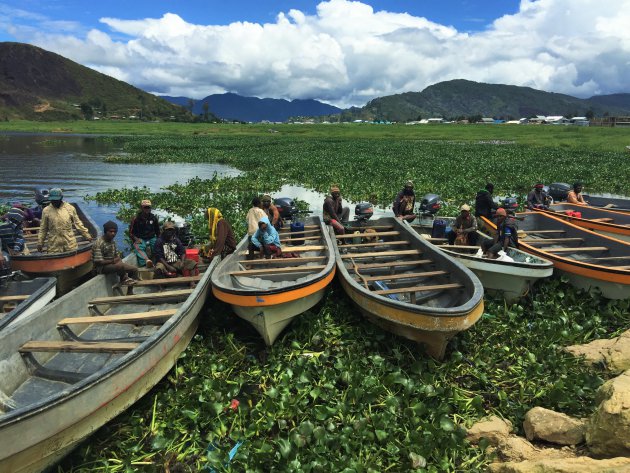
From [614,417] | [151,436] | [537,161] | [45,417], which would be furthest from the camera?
[537,161]

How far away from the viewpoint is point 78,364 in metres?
5.69

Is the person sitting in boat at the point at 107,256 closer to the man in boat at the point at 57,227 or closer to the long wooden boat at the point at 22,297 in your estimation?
the long wooden boat at the point at 22,297

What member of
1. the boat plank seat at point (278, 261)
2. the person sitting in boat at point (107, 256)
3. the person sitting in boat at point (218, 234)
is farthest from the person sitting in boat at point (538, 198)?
the person sitting in boat at point (107, 256)

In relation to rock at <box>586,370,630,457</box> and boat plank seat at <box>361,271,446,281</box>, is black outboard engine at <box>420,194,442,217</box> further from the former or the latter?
rock at <box>586,370,630,457</box>

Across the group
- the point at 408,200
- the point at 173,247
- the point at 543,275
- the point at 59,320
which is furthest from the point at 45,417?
the point at 408,200

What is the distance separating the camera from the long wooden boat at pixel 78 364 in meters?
3.88

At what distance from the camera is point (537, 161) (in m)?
32.1

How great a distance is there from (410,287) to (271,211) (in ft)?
14.6

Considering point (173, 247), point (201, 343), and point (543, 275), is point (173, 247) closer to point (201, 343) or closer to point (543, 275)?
point (201, 343)

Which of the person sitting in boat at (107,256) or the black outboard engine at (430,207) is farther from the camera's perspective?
the black outboard engine at (430,207)

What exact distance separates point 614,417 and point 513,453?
115cm


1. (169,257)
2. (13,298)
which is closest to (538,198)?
(169,257)

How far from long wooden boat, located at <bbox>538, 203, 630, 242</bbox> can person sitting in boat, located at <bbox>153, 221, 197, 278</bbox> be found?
1058 centimetres

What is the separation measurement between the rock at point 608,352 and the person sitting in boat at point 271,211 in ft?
21.8
